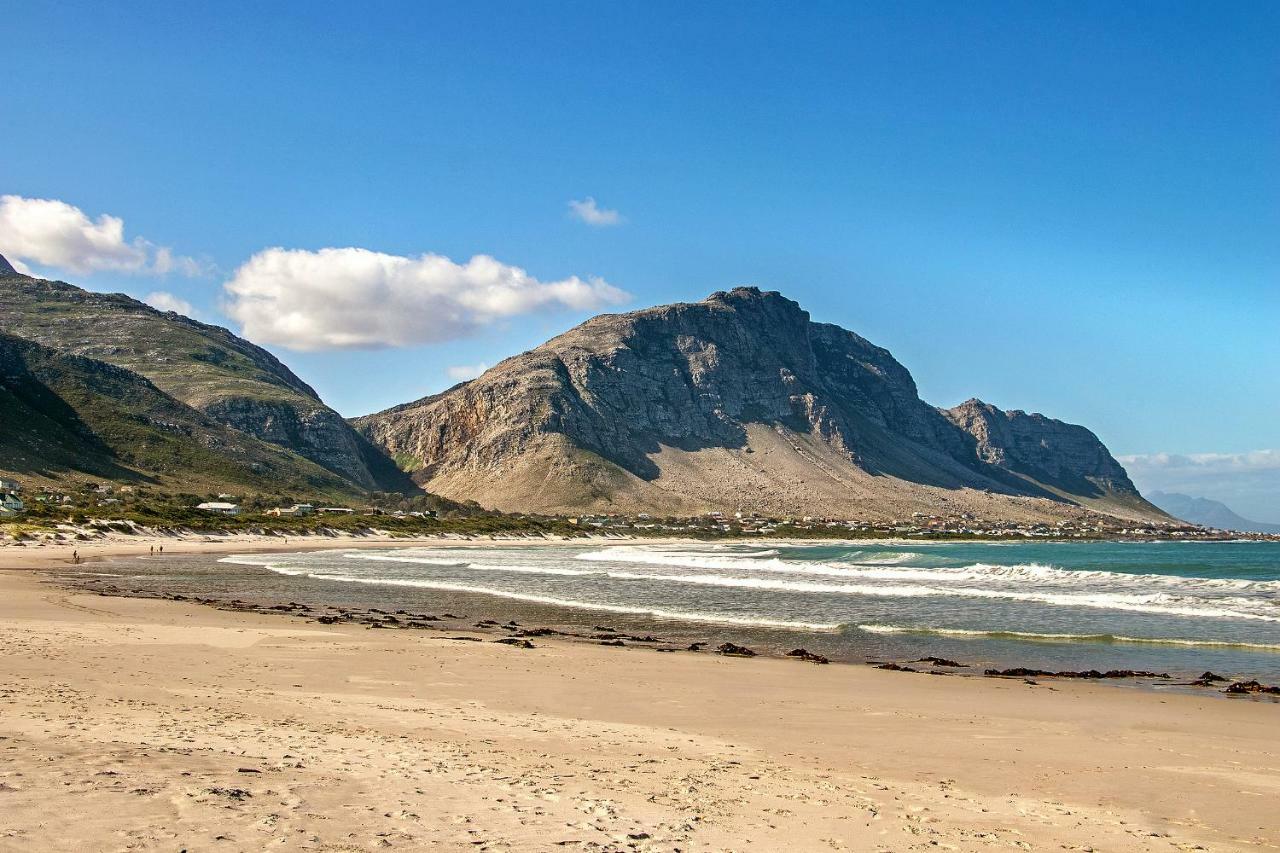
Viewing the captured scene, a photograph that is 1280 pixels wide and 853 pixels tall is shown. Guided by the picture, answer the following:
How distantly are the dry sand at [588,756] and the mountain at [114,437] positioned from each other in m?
121

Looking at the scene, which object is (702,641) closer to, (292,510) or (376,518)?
(376,518)

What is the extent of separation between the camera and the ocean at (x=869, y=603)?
22625mm

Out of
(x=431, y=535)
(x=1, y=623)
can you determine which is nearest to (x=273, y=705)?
(x=1, y=623)

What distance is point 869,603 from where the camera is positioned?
3462cm

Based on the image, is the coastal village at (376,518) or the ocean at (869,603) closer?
the ocean at (869,603)

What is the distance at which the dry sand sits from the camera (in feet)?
24.1

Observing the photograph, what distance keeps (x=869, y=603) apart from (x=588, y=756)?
86.0 ft

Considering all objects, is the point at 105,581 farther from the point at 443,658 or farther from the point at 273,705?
the point at 273,705

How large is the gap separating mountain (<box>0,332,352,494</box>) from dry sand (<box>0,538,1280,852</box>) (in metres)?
121

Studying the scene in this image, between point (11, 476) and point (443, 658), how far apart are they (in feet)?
386

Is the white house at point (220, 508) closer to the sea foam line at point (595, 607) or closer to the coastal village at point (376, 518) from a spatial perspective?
the coastal village at point (376, 518)

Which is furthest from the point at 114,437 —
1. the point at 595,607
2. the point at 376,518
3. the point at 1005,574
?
the point at 1005,574

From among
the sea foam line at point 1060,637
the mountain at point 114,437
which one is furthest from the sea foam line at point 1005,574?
the mountain at point 114,437

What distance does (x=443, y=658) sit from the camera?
1923 centimetres
